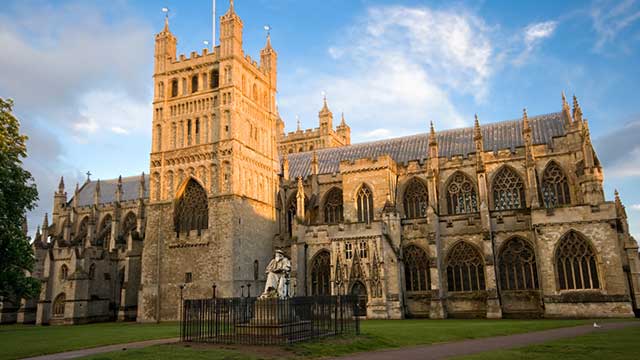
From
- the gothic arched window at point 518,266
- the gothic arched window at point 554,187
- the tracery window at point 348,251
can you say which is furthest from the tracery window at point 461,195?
the tracery window at point 348,251

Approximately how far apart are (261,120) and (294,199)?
819 centimetres

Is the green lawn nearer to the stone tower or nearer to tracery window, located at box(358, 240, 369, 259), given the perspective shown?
tracery window, located at box(358, 240, 369, 259)

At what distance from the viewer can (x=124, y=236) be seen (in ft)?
182

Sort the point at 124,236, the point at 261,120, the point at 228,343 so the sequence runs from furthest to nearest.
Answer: the point at 124,236
the point at 261,120
the point at 228,343

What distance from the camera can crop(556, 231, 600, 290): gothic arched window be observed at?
3178cm

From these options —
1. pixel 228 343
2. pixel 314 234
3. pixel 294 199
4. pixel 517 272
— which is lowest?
pixel 228 343

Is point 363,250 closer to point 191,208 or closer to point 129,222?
point 191,208

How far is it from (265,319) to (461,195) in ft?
85.0

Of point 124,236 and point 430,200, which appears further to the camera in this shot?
point 124,236

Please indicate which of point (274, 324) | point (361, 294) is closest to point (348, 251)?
point (361, 294)

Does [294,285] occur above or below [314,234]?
below

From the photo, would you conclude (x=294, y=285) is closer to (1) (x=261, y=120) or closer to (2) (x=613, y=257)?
(1) (x=261, y=120)

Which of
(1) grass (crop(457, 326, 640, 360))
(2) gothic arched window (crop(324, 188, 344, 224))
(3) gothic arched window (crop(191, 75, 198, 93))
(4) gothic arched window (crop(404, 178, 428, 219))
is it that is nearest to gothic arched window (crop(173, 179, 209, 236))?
(3) gothic arched window (crop(191, 75, 198, 93))

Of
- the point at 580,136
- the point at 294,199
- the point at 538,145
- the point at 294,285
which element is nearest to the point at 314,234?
the point at 294,285
